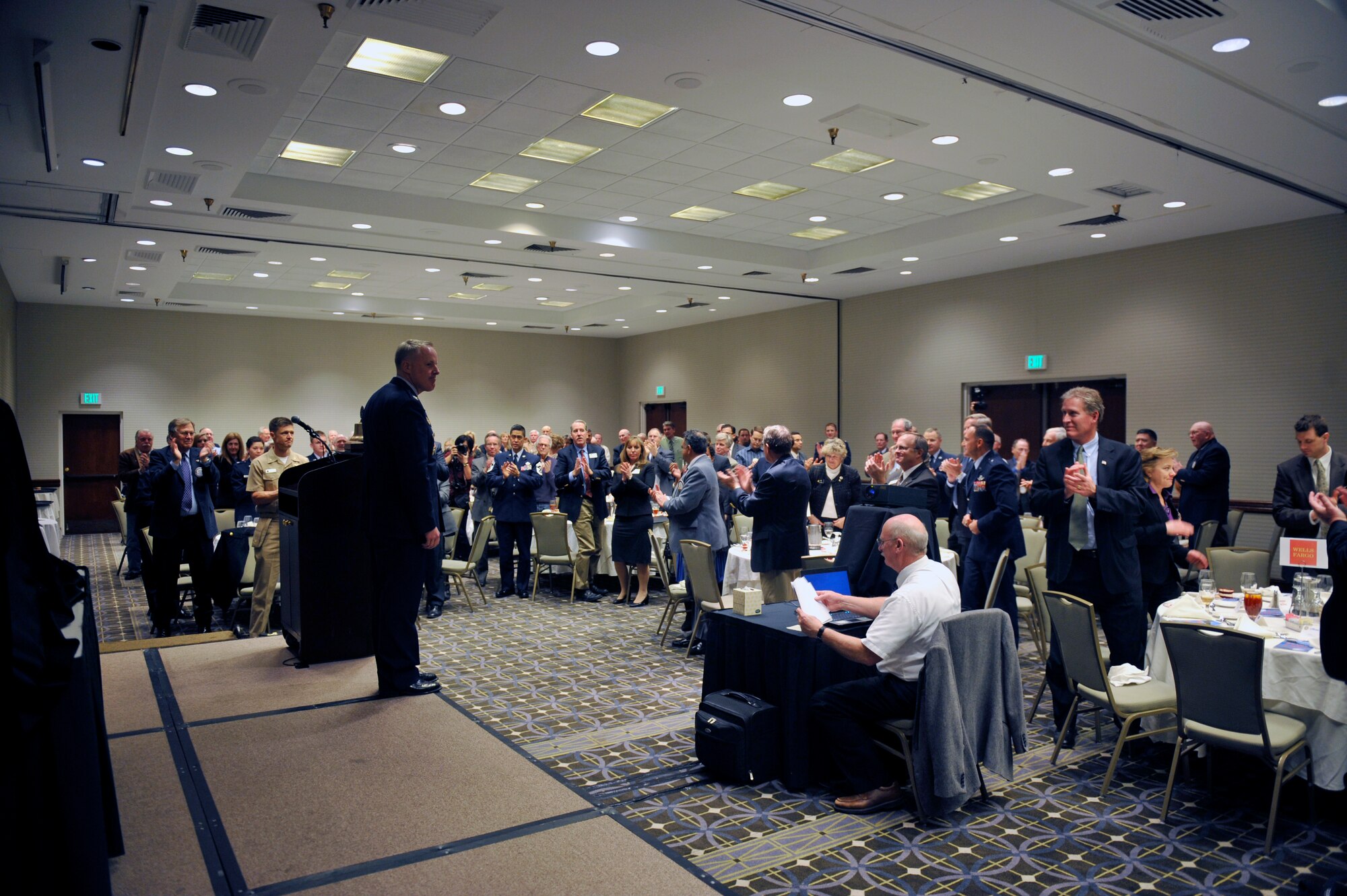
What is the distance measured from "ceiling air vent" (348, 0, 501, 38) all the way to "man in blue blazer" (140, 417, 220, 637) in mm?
4433

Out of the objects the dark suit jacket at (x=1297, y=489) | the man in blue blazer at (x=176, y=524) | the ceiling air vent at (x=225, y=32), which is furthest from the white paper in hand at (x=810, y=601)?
the man in blue blazer at (x=176, y=524)

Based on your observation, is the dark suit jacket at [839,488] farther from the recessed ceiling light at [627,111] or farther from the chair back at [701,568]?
the recessed ceiling light at [627,111]

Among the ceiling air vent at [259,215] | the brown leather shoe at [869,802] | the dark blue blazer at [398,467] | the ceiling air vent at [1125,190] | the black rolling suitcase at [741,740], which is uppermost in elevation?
the ceiling air vent at [259,215]

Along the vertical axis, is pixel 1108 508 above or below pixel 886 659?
above

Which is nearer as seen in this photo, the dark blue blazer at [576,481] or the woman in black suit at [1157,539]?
the woman in black suit at [1157,539]

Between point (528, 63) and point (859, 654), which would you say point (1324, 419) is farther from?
point (528, 63)

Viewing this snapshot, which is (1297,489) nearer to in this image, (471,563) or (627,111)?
(627,111)

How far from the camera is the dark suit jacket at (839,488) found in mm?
9359

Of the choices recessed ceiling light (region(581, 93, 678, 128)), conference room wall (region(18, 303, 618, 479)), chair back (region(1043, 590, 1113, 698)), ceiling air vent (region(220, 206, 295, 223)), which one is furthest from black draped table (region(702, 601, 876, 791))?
conference room wall (region(18, 303, 618, 479))

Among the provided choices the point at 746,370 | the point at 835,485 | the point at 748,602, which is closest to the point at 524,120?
the point at 748,602

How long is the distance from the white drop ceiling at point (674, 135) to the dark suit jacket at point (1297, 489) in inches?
101

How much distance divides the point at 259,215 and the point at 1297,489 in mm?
10441

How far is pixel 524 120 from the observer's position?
7301 mm

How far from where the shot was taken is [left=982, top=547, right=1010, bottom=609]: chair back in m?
6.20
